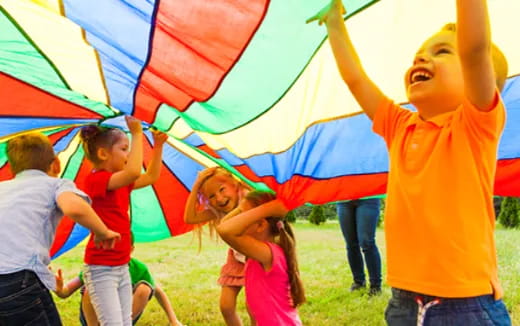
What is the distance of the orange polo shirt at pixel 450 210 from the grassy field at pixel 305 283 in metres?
2.32

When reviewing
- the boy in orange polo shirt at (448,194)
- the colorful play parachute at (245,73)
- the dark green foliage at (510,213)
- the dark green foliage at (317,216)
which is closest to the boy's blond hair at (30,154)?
the colorful play parachute at (245,73)

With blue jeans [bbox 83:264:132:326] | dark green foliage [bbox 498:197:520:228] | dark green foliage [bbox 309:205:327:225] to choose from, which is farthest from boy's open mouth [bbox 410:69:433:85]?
dark green foliage [bbox 309:205:327:225]

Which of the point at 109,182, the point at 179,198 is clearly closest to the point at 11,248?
the point at 109,182

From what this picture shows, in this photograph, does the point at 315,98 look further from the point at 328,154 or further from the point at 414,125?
the point at 414,125

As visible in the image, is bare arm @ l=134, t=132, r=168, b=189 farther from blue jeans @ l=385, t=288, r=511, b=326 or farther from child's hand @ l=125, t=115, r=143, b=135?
blue jeans @ l=385, t=288, r=511, b=326

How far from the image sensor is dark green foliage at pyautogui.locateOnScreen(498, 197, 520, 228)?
445 inches

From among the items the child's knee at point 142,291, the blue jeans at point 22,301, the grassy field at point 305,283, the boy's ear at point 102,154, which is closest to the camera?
the blue jeans at point 22,301

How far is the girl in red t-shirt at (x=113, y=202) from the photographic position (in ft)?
8.48

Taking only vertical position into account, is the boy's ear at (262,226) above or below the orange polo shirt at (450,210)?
below

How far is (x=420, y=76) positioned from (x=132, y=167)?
155 centimetres

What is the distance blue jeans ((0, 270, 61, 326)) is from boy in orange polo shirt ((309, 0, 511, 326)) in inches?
51.3

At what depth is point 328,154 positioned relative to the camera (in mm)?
2125

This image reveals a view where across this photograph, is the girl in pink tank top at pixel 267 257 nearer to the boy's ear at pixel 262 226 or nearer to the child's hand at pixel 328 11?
the boy's ear at pixel 262 226

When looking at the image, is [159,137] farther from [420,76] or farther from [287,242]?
[420,76]
